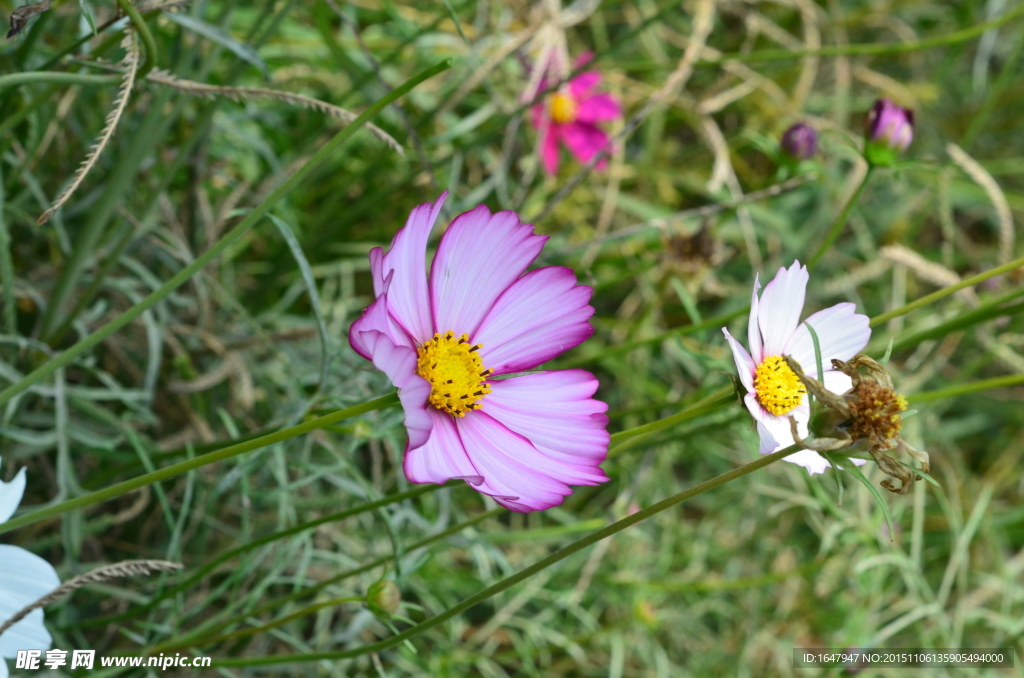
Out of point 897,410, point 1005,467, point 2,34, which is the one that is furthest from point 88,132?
point 1005,467

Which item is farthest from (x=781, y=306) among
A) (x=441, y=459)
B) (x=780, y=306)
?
(x=441, y=459)

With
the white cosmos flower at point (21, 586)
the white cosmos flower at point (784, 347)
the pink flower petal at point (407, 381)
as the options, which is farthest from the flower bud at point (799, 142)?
the white cosmos flower at point (21, 586)

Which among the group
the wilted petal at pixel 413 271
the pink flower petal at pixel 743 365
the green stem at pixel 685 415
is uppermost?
the wilted petal at pixel 413 271

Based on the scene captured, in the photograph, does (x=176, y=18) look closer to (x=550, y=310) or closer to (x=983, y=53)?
(x=550, y=310)

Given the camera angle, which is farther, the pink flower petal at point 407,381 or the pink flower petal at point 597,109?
the pink flower petal at point 597,109

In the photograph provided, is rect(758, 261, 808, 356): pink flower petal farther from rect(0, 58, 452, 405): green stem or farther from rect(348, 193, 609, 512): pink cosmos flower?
rect(0, 58, 452, 405): green stem

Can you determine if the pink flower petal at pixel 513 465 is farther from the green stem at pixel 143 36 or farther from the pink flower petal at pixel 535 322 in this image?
the green stem at pixel 143 36

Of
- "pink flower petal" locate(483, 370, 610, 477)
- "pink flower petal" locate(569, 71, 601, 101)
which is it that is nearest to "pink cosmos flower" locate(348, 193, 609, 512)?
"pink flower petal" locate(483, 370, 610, 477)

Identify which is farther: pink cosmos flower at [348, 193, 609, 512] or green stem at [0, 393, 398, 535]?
pink cosmos flower at [348, 193, 609, 512]
